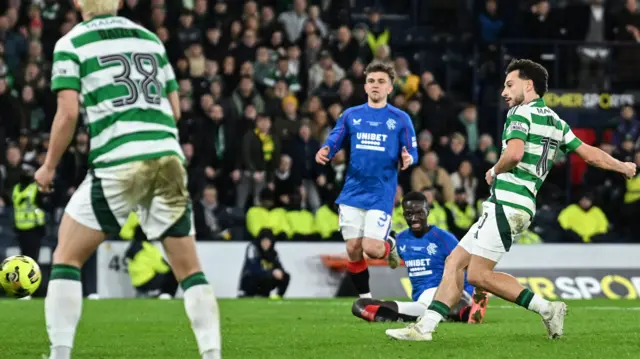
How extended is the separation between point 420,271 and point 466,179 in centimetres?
968

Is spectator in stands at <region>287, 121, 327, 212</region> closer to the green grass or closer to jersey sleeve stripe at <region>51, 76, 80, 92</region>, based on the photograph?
the green grass

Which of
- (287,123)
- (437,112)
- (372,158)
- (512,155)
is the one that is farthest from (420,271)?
(437,112)

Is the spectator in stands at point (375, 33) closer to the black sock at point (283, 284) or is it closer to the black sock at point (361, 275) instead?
the black sock at point (283, 284)

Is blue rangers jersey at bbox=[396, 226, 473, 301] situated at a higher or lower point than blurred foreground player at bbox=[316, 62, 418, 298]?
lower

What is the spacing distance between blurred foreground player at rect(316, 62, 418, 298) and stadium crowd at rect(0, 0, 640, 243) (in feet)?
23.9

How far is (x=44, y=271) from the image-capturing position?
765 inches

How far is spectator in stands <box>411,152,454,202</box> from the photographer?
71.1 ft

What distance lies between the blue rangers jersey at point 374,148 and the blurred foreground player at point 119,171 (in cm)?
612

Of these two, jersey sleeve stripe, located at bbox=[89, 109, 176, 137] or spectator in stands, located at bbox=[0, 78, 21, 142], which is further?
spectator in stands, located at bbox=[0, 78, 21, 142]

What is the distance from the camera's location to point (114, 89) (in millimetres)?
6859

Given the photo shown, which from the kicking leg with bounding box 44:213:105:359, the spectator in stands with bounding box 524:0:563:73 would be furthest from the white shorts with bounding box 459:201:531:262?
the spectator in stands with bounding box 524:0:563:73

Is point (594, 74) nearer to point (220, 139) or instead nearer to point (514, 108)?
point (220, 139)

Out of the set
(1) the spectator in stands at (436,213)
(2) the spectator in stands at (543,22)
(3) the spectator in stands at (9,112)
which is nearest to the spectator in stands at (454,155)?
(1) the spectator in stands at (436,213)

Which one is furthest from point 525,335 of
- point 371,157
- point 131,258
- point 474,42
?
point 474,42
